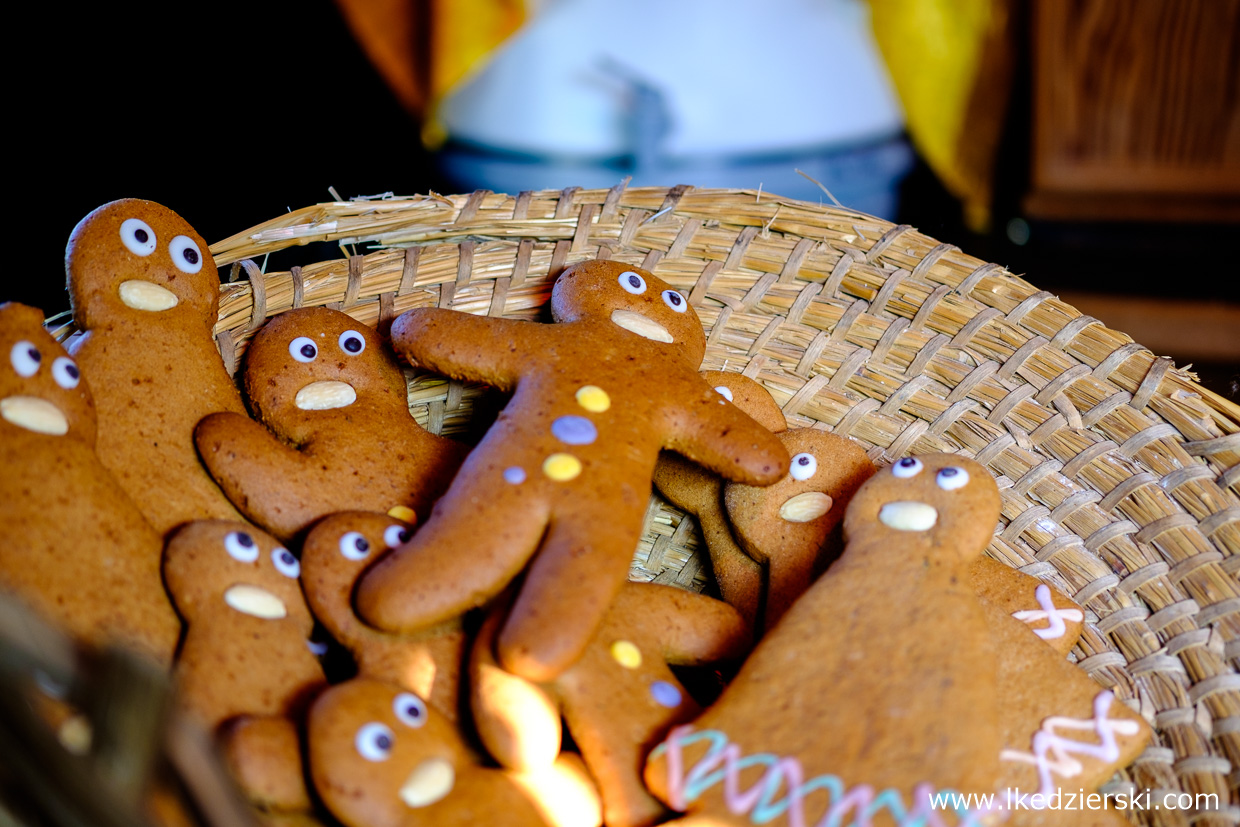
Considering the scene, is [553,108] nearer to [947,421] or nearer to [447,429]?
[447,429]

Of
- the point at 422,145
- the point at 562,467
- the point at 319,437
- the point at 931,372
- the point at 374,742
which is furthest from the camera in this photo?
the point at 422,145

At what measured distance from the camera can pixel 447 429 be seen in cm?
100

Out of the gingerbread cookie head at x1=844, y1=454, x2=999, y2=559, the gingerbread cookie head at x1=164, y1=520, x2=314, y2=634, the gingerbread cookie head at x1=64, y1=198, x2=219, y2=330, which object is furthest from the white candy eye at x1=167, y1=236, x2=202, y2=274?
the gingerbread cookie head at x1=844, y1=454, x2=999, y2=559

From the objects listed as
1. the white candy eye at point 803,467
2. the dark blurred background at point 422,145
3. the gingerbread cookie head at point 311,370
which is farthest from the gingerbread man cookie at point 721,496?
the dark blurred background at point 422,145

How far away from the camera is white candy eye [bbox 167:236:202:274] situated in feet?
2.70

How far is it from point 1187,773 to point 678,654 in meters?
0.39

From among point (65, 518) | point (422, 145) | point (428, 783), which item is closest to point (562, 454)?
point (428, 783)

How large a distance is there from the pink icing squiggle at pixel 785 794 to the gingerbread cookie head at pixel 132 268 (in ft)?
1.73

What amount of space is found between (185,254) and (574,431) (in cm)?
37

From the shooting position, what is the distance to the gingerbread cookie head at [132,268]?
0.79 meters

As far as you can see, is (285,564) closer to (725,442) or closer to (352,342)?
(352,342)

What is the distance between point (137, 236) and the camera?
81 cm

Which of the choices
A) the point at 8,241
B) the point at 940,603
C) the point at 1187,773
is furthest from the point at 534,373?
the point at 8,241

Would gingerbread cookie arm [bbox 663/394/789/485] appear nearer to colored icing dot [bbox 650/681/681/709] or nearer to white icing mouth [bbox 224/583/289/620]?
colored icing dot [bbox 650/681/681/709]
